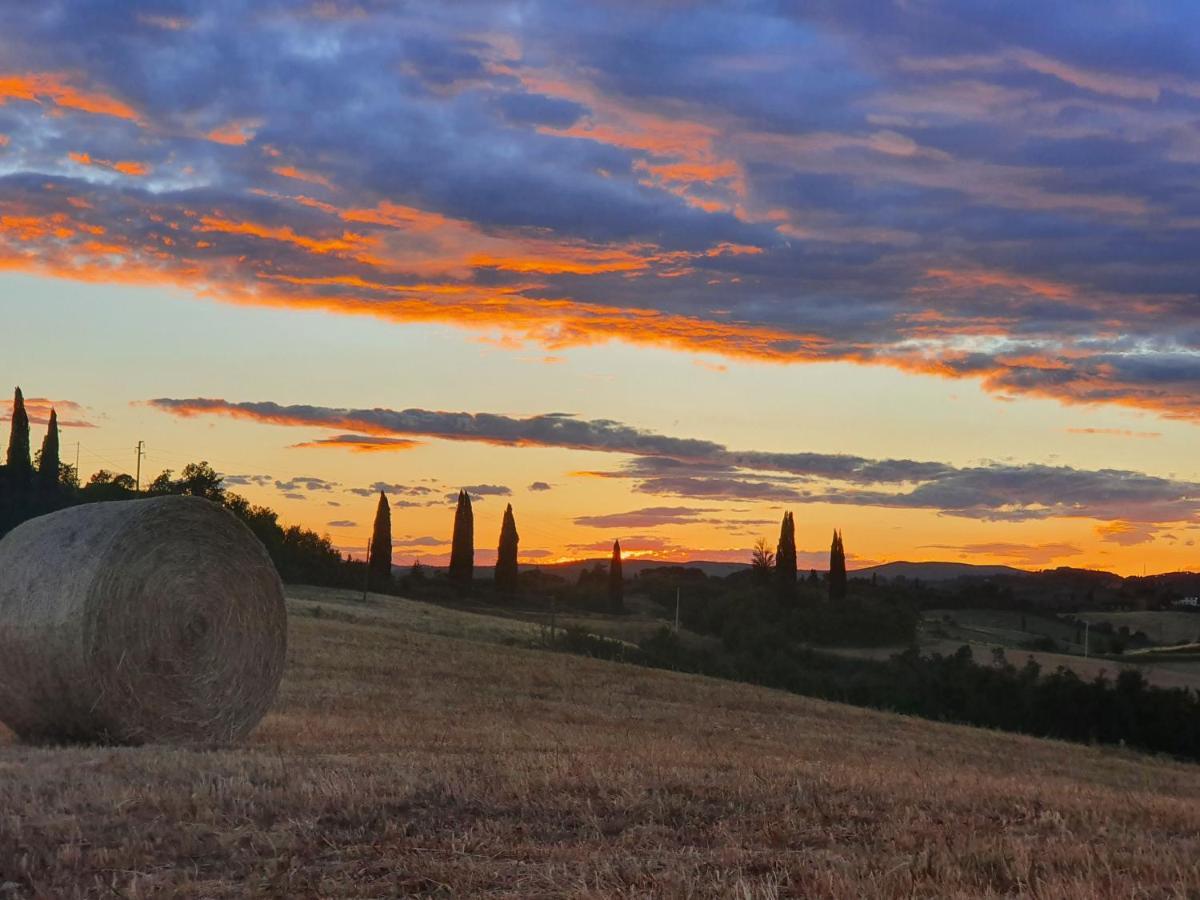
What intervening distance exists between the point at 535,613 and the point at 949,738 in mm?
47839

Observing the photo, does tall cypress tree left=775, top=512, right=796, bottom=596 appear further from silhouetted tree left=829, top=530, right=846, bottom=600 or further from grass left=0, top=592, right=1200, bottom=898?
grass left=0, top=592, right=1200, bottom=898

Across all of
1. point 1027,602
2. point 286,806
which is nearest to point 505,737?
point 286,806

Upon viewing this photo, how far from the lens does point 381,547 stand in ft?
273

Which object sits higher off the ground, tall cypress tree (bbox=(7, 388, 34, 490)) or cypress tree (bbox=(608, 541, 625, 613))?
tall cypress tree (bbox=(7, 388, 34, 490))

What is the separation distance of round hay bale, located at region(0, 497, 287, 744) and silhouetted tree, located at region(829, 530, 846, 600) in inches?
2510

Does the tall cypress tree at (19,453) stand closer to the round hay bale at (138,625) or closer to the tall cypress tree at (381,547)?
the tall cypress tree at (381,547)

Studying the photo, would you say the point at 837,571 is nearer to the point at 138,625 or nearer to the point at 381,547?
the point at 381,547

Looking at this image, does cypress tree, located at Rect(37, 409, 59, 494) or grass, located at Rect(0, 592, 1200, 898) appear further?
cypress tree, located at Rect(37, 409, 59, 494)

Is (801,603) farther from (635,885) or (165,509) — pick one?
(635,885)

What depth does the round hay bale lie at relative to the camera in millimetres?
16109

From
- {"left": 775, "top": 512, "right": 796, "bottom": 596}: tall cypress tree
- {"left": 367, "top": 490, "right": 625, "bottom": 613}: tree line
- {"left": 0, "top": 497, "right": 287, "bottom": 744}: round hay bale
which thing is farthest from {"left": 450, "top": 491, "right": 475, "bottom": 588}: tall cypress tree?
{"left": 0, "top": 497, "right": 287, "bottom": 744}: round hay bale

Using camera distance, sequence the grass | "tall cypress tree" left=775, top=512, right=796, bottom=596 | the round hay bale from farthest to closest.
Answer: "tall cypress tree" left=775, top=512, right=796, bottom=596 → the round hay bale → the grass

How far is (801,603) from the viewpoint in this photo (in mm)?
76250

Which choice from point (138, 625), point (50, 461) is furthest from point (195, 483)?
point (138, 625)
